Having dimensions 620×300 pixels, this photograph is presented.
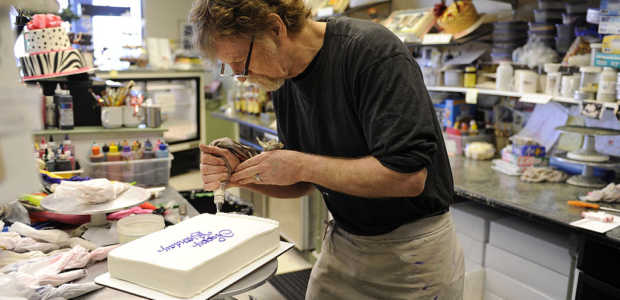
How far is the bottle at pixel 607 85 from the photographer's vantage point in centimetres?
220

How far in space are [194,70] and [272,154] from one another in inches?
197

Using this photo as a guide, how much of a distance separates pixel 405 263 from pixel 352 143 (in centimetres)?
38

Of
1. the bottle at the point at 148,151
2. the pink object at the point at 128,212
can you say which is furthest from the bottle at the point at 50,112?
the pink object at the point at 128,212

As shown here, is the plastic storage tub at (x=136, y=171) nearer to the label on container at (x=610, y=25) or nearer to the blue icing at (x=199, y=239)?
the blue icing at (x=199, y=239)

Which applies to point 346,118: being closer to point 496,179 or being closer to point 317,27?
point 317,27

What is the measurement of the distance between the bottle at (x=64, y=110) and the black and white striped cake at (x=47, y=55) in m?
0.12

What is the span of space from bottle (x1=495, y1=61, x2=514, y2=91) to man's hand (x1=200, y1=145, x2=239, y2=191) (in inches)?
77.2

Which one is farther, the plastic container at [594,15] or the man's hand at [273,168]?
the plastic container at [594,15]

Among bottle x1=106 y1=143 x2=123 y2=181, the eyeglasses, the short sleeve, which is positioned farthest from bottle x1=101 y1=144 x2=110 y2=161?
the short sleeve

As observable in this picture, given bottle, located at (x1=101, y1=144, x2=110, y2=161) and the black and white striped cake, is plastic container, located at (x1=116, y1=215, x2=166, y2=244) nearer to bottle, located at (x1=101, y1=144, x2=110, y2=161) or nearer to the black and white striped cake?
bottle, located at (x1=101, y1=144, x2=110, y2=161)

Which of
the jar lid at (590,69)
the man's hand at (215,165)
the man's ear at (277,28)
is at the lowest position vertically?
the man's hand at (215,165)

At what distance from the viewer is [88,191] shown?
1.83 m

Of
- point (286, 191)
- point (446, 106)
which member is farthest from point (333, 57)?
point (446, 106)

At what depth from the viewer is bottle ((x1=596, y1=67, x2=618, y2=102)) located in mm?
2203
